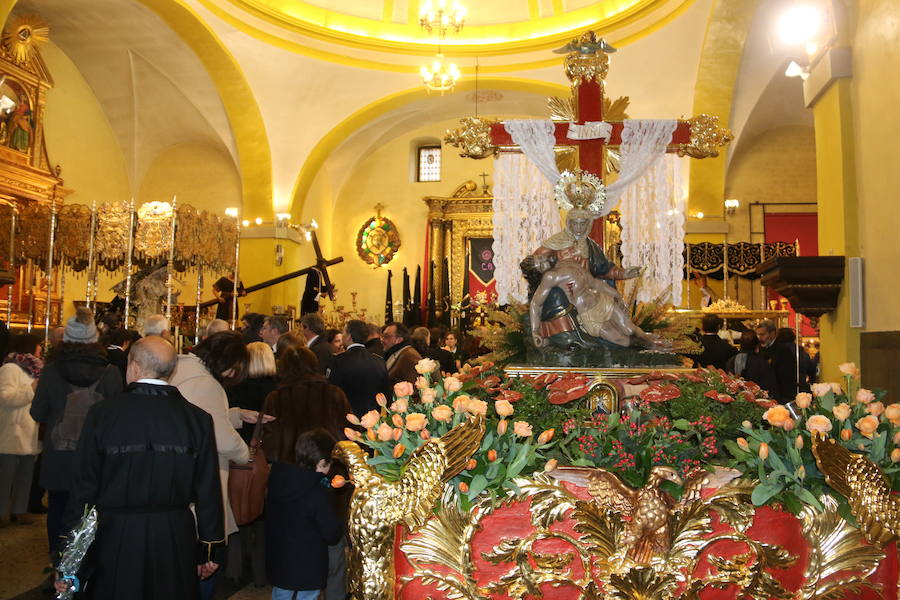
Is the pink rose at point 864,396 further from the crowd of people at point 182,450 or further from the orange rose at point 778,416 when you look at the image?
the crowd of people at point 182,450

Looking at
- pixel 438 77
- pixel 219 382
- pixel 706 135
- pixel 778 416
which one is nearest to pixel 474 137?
pixel 706 135

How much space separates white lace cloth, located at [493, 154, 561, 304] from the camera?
741cm

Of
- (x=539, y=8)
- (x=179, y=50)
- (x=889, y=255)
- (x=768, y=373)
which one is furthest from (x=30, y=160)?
(x=889, y=255)

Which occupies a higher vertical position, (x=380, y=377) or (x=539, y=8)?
(x=539, y=8)

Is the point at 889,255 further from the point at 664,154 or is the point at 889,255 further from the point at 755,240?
the point at 755,240

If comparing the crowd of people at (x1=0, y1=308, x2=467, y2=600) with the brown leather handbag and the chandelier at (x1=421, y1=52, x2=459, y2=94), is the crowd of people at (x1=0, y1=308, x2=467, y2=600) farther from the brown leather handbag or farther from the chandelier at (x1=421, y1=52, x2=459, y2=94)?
the chandelier at (x1=421, y1=52, x2=459, y2=94)

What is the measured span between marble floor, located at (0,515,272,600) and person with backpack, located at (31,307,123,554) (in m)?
0.30

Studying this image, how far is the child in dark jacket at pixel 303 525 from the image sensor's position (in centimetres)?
408

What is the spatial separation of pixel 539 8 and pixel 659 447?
14.9 metres

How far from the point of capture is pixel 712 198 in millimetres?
14320

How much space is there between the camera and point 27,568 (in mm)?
5543

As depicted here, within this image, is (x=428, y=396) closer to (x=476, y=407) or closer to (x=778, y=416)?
(x=476, y=407)

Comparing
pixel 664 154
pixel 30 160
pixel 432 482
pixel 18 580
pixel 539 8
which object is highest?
pixel 539 8

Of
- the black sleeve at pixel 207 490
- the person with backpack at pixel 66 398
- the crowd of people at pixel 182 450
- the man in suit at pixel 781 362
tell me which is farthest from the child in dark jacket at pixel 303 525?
the man in suit at pixel 781 362
